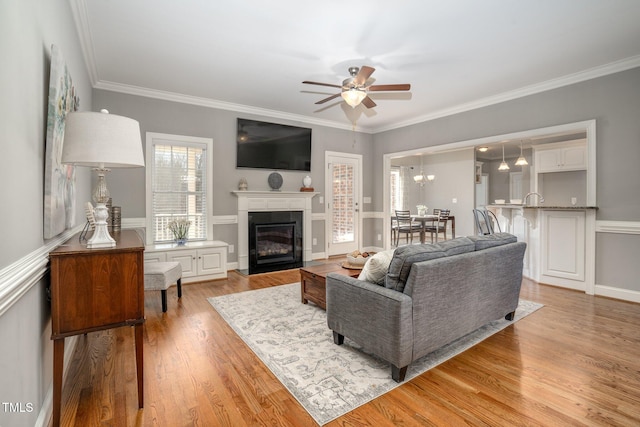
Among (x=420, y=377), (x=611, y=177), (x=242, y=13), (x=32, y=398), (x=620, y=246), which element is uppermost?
(x=242, y=13)

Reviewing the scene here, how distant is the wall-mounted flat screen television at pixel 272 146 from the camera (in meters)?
5.24

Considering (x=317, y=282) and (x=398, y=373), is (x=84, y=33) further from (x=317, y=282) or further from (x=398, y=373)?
(x=398, y=373)

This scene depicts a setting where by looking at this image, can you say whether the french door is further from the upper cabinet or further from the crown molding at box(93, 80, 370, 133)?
the upper cabinet

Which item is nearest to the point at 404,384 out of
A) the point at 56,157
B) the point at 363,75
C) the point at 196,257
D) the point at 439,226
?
the point at 56,157

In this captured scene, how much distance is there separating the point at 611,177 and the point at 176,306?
5310 millimetres

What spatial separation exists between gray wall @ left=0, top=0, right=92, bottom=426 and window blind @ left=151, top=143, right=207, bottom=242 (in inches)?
118

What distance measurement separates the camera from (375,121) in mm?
6172

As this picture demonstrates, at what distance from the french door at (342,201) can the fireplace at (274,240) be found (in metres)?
0.85

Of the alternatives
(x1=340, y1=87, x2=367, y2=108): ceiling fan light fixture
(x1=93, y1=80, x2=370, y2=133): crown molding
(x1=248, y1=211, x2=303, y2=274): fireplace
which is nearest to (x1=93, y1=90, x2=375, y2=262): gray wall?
(x1=93, y1=80, x2=370, y2=133): crown molding

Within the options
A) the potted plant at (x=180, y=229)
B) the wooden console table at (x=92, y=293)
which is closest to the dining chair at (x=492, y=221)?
the potted plant at (x=180, y=229)

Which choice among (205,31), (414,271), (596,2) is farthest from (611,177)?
(205,31)

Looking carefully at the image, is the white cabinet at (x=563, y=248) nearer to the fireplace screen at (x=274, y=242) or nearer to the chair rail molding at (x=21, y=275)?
the fireplace screen at (x=274, y=242)

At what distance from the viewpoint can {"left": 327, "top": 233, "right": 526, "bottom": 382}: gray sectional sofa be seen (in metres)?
2.00

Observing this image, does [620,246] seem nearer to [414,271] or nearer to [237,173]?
[414,271]
